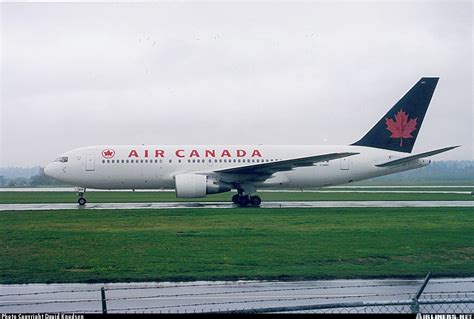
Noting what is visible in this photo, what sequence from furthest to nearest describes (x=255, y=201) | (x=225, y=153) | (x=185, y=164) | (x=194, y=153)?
(x=225, y=153) → (x=194, y=153) → (x=185, y=164) → (x=255, y=201)

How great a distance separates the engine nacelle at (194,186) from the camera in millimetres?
29047

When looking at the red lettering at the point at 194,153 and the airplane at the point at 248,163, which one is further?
the red lettering at the point at 194,153

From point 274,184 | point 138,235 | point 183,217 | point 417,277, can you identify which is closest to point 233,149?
point 274,184

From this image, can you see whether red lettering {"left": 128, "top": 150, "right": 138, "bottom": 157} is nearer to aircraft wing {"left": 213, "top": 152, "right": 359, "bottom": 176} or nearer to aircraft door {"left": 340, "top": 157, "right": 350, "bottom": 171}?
aircraft wing {"left": 213, "top": 152, "right": 359, "bottom": 176}

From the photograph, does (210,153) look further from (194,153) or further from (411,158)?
(411,158)

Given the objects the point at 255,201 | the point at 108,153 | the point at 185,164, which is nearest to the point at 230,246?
the point at 255,201

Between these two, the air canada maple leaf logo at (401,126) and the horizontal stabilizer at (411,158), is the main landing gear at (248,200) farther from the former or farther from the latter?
the air canada maple leaf logo at (401,126)

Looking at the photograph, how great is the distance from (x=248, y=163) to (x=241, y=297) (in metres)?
22.5

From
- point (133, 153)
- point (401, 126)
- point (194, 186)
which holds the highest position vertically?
point (401, 126)

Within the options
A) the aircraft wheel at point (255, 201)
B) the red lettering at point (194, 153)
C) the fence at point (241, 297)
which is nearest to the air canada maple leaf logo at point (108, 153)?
the red lettering at point (194, 153)

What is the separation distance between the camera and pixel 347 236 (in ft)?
57.6

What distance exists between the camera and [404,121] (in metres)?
33.1

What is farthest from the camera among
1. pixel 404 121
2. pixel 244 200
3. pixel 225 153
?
pixel 404 121

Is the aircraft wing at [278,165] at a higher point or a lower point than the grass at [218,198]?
higher
